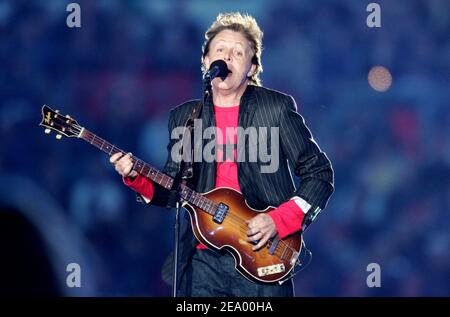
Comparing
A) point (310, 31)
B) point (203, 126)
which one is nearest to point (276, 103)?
point (203, 126)

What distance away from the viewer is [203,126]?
3844mm

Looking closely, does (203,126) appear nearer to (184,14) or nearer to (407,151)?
(184,14)

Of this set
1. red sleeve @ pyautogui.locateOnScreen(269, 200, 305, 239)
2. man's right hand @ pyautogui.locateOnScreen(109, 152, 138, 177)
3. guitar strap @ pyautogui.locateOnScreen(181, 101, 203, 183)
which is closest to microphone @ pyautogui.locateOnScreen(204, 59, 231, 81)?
guitar strap @ pyautogui.locateOnScreen(181, 101, 203, 183)

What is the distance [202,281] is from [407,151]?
2.18 metres

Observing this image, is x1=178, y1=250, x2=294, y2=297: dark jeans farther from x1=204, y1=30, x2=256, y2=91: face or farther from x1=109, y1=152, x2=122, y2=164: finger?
x1=204, y1=30, x2=256, y2=91: face

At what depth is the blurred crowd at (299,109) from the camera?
5160mm

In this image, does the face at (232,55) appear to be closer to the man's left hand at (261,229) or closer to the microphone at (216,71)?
the microphone at (216,71)

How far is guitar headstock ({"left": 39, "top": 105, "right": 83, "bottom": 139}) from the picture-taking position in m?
3.80

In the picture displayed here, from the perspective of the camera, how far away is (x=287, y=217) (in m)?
3.72

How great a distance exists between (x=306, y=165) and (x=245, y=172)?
31cm

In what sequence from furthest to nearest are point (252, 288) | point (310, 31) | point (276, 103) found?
1. point (310, 31)
2. point (276, 103)
3. point (252, 288)

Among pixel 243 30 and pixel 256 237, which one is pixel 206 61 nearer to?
pixel 243 30

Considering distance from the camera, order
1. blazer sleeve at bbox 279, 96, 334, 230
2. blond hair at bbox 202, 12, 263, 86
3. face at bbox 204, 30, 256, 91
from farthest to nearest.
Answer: blond hair at bbox 202, 12, 263, 86, face at bbox 204, 30, 256, 91, blazer sleeve at bbox 279, 96, 334, 230

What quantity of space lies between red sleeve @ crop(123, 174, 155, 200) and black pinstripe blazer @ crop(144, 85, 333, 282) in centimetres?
3
